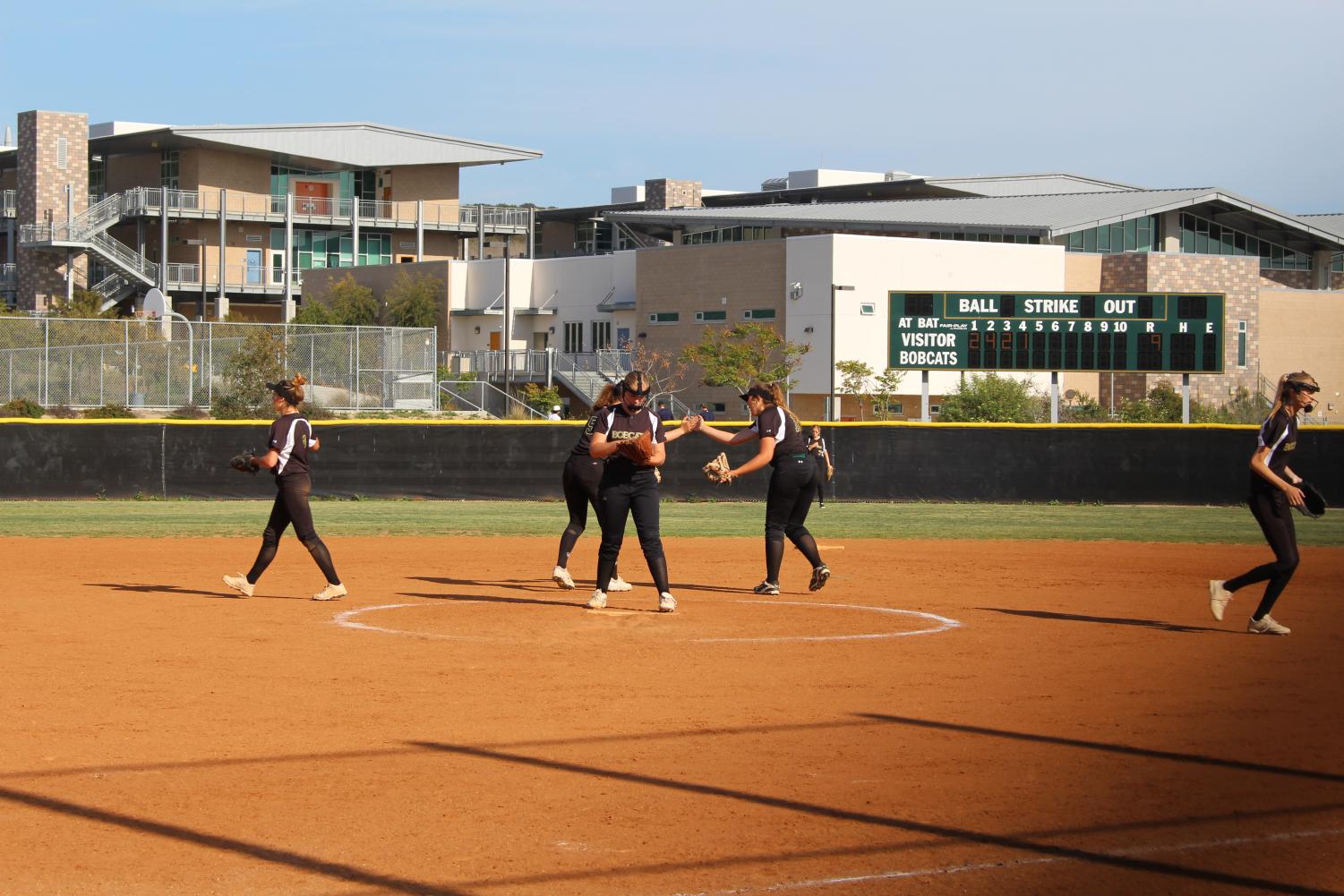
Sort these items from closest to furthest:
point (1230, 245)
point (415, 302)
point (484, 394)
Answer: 1. point (484, 394)
2. point (1230, 245)
3. point (415, 302)

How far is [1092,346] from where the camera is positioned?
3503cm

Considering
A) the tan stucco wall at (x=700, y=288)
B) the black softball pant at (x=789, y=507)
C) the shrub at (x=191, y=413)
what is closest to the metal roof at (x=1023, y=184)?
the tan stucco wall at (x=700, y=288)

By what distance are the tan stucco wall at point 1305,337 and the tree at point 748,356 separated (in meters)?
20.7

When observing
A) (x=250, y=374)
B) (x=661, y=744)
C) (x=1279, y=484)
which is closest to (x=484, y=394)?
(x=250, y=374)

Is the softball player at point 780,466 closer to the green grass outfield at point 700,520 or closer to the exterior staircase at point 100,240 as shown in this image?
the green grass outfield at point 700,520

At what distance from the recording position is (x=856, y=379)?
5553cm

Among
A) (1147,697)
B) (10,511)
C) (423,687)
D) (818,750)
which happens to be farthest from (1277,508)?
(10,511)

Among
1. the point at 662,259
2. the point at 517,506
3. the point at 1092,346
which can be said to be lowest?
the point at 517,506

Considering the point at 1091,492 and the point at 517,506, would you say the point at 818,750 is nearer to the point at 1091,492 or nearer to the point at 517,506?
the point at 517,506

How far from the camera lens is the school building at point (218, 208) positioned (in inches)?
2928

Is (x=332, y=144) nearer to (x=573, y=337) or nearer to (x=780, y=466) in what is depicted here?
(x=573, y=337)

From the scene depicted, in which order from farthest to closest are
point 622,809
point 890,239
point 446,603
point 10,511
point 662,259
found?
point 662,259
point 890,239
point 10,511
point 446,603
point 622,809

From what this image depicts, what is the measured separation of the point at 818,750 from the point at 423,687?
2.82 metres

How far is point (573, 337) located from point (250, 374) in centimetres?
3212
